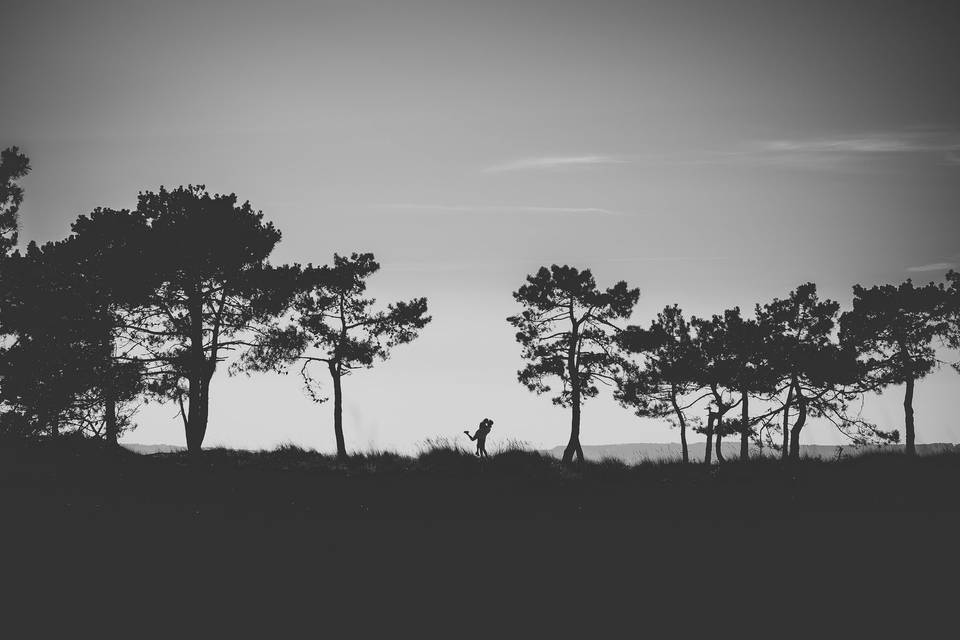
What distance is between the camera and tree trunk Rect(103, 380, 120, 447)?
73.4 ft

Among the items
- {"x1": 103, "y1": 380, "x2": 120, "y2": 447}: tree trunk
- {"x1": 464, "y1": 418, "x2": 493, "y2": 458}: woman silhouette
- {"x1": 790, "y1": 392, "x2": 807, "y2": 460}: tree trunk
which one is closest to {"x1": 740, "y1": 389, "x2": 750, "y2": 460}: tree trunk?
{"x1": 790, "y1": 392, "x2": 807, "y2": 460}: tree trunk

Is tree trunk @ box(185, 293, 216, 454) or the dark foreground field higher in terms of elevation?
tree trunk @ box(185, 293, 216, 454)

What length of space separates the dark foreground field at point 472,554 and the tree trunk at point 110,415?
19.6 ft

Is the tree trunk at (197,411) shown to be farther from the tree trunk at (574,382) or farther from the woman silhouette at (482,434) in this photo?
Result: the tree trunk at (574,382)

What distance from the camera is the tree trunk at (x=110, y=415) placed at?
22.4m

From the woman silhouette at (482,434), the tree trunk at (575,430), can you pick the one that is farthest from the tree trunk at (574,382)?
the woman silhouette at (482,434)

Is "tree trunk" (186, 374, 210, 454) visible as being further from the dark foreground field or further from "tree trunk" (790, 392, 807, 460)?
"tree trunk" (790, 392, 807, 460)

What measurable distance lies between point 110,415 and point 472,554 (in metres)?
19.1

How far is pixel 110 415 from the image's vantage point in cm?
2327

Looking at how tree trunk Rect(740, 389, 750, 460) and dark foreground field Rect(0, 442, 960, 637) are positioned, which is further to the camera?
→ tree trunk Rect(740, 389, 750, 460)

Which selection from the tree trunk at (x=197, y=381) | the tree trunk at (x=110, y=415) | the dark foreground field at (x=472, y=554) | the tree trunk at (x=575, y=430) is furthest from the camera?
the tree trunk at (x=575, y=430)

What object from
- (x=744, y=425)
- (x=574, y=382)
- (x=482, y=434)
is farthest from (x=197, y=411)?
(x=744, y=425)

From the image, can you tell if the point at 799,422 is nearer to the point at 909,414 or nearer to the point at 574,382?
the point at 909,414

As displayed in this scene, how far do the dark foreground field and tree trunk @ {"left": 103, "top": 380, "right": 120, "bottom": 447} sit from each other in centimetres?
597
